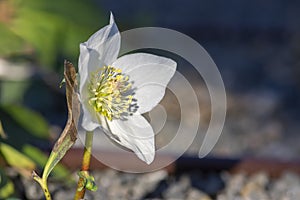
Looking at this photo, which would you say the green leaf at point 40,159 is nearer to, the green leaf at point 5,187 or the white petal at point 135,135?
the green leaf at point 5,187

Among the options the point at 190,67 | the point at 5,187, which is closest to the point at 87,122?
the point at 5,187

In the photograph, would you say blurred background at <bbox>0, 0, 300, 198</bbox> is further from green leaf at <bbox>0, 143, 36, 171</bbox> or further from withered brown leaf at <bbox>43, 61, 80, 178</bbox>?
withered brown leaf at <bbox>43, 61, 80, 178</bbox>

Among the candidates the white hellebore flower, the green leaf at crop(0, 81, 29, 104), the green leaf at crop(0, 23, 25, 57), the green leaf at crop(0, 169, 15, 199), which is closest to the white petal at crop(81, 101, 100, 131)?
the white hellebore flower

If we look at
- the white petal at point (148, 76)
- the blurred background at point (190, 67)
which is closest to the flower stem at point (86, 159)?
the white petal at point (148, 76)

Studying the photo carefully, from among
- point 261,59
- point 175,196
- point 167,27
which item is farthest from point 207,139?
point 167,27

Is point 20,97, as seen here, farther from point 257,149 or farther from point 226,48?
point 226,48

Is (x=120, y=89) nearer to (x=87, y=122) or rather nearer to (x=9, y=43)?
(x=87, y=122)

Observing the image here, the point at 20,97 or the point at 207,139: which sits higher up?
the point at 207,139
